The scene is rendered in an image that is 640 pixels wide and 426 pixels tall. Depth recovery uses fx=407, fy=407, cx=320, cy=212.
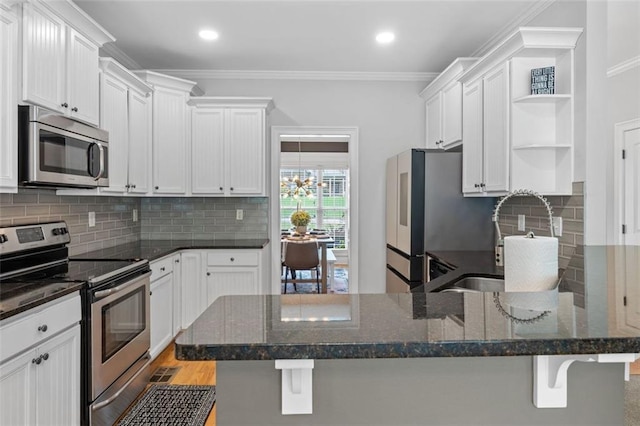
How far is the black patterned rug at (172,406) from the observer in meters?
2.35

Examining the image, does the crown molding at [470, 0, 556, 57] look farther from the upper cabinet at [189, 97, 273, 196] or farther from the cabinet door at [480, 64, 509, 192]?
the upper cabinet at [189, 97, 273, 196]

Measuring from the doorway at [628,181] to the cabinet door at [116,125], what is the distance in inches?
178

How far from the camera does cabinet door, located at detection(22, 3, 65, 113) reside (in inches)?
77.6

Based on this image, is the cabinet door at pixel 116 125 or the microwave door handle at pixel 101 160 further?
the cabinet door at pixel 116 125

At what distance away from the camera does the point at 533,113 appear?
253 cm

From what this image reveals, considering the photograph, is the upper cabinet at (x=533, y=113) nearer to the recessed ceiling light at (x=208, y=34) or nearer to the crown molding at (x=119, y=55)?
the recessed ceiling light at (x=208, y=34)

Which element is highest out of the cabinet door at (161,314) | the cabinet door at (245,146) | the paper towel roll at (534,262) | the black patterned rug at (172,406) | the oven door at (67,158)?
the cabinet door at (245,146)

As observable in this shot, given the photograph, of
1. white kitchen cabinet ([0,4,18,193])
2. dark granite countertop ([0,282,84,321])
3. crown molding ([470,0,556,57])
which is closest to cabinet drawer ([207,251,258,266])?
dark granite countertop ([0,282,84,321])

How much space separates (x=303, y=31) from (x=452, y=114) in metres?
1.41

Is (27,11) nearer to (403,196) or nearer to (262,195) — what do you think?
(262,195)

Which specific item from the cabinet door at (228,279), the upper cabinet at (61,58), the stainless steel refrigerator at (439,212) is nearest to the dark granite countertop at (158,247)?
the cabinet door at (228,279)

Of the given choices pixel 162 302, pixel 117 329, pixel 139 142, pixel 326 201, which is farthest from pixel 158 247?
pixel 326 201

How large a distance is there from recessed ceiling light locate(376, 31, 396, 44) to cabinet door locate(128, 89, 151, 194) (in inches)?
80.6

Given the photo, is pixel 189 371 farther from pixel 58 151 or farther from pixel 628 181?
pixel 628 181
